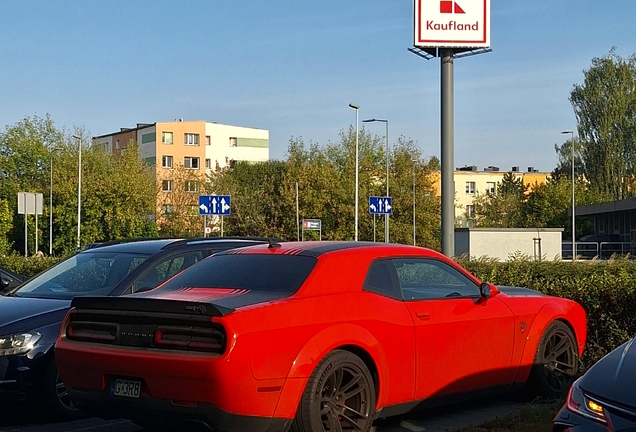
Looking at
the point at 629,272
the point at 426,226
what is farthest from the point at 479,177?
the point at 629,272

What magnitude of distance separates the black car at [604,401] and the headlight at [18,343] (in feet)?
15.4

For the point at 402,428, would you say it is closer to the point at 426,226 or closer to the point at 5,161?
A: the point at 426,226

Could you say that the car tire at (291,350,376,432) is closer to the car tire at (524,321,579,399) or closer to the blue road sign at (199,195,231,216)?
the car tire at (524,321,579,399)

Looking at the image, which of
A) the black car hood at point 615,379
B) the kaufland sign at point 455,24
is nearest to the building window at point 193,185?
the kaufland sign at point 455,24

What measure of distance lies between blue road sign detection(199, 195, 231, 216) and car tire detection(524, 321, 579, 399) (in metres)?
20.0

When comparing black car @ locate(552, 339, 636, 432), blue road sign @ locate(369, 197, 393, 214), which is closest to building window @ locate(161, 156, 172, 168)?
blue road sign @ locate(369, 197, 393, 214)

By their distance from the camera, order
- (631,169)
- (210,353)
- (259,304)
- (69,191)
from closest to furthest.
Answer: (210,353)
(259,304)
(69,191)
(631,169)

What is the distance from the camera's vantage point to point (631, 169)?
73.8 metres

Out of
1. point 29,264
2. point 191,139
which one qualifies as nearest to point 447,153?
point 29,264

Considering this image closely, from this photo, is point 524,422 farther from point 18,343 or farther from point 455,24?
point 455,24

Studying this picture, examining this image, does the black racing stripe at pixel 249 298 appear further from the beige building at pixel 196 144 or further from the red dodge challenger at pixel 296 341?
the beige building at pixel 196 144

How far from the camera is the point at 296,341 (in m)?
5.82

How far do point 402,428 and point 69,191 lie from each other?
54256mm

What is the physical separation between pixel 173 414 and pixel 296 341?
91 centimetres
